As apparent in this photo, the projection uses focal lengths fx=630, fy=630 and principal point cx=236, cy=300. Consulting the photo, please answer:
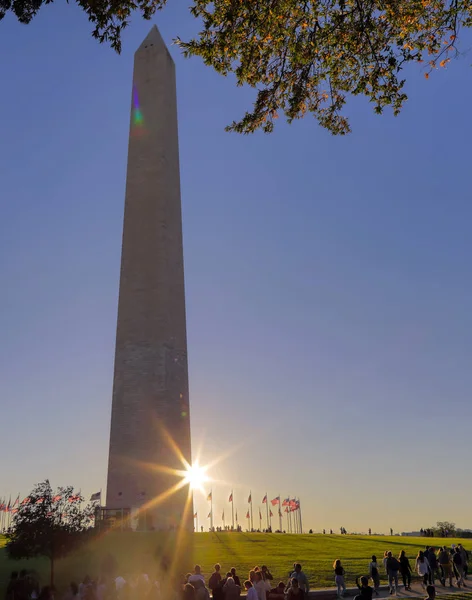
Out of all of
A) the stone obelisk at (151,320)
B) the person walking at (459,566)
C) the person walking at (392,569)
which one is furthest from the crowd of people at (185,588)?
the stone obelisk at (151,320)

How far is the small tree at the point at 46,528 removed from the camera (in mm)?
21188

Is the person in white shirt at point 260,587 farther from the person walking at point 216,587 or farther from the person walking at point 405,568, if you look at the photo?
the person walking at point 405,568

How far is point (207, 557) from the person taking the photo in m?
26.0

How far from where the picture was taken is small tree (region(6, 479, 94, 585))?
21.2 metres

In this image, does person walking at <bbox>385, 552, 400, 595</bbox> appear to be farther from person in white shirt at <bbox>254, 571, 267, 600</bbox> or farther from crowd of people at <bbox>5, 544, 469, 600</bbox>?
person in white shirt at <bbox>254, 571, 267, 600</bbox>

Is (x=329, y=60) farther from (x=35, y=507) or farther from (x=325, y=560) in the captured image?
(x=325, y=560)

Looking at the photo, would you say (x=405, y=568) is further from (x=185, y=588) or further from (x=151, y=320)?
(x=151, y=320)

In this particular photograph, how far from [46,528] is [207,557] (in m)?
7.56

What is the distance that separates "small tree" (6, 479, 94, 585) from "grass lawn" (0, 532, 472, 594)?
38.8 inches

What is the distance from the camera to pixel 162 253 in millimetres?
34625

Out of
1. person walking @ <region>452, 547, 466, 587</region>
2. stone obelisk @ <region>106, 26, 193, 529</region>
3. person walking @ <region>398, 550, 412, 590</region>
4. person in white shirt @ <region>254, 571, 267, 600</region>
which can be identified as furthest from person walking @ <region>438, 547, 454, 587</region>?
stone obelisk @ <region>106, 26, 193, 529</region>

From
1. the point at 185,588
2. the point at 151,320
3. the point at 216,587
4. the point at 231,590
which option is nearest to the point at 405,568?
the point at 216,587

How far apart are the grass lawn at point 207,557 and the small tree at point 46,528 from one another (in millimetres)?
984

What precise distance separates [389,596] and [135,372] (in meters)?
17.6
